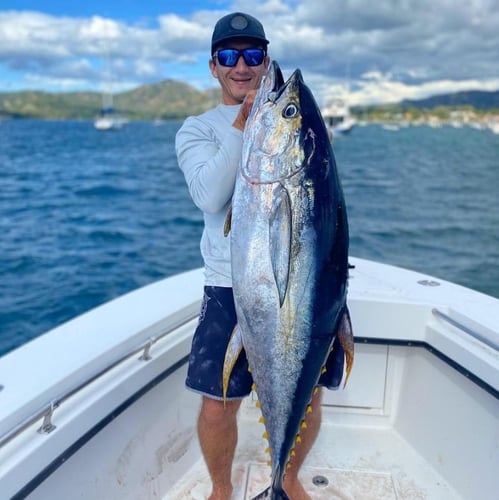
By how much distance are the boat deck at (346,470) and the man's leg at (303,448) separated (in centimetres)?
26

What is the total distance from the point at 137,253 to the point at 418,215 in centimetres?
972

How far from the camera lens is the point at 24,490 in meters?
1.74

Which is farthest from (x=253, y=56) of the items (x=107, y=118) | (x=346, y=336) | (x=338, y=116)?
(x=107, y=118)

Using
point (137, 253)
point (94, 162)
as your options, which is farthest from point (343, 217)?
point (94, 162)

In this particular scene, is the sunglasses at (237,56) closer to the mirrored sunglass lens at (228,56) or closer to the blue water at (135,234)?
the mirrored sunglass lens at (228,56)

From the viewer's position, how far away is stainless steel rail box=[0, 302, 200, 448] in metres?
1.81

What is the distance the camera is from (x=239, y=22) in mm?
2000

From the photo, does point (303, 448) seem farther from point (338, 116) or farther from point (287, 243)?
point (338, 116)

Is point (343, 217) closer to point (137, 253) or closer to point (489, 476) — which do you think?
point (489, 476)

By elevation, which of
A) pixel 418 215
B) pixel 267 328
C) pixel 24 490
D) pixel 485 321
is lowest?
pixel 418 215

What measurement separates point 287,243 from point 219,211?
0.48 metres

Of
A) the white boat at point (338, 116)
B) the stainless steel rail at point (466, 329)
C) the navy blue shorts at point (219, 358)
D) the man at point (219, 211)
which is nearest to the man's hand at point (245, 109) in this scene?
the man at point (219, 211)

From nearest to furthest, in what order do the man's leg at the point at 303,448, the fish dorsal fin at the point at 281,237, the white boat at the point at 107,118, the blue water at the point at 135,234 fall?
the fish dorsal fin at the point at 281,237
the man's leg at the point at 303,448
the blue water at the point at 135,234
the white boat at the point at 107,118

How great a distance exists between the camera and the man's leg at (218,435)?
2.24 meters
